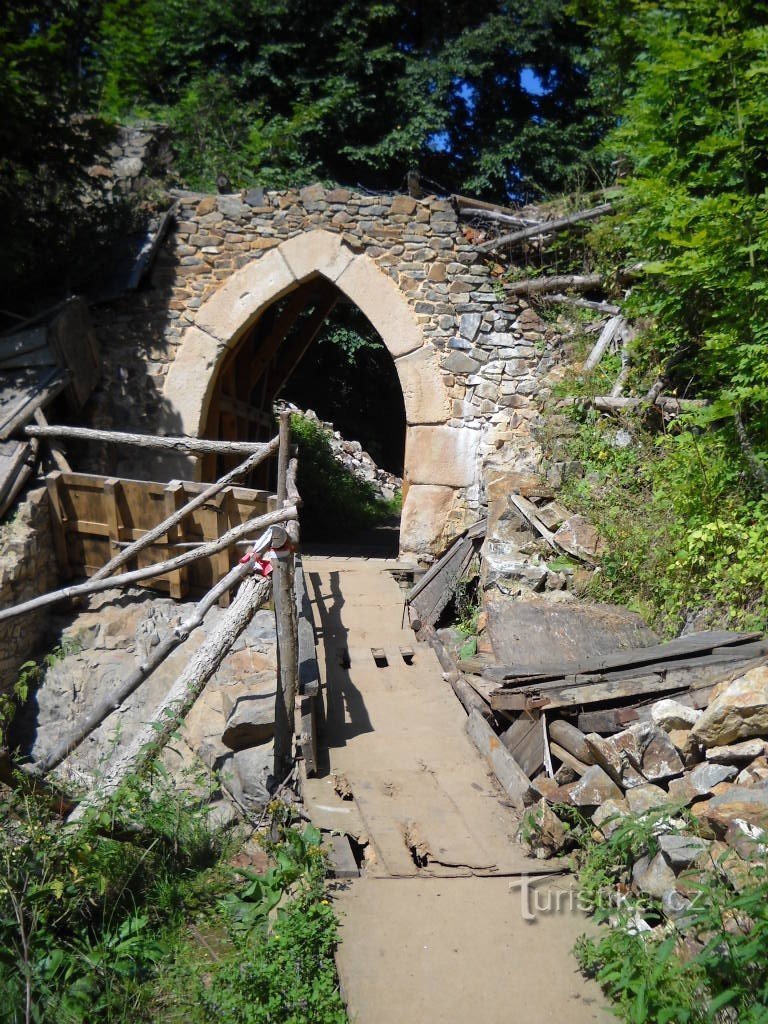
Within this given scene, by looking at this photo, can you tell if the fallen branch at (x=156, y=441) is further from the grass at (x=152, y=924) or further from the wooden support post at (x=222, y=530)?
the grass at (x=152, y=924)

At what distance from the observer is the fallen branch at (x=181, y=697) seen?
337 cm

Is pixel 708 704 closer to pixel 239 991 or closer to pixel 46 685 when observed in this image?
pixel 239 991

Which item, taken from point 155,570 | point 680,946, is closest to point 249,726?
point 155,570

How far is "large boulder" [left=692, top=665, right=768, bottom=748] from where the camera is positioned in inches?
125

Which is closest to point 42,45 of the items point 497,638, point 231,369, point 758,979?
point 231,369

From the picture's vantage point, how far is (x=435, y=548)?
7160 millimetres

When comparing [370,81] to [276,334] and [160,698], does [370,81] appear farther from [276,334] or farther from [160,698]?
[160,698]

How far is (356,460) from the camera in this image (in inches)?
510

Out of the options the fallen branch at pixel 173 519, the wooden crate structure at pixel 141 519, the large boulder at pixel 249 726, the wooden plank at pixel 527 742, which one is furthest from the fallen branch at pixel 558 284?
the large boulder at pixel 249 726

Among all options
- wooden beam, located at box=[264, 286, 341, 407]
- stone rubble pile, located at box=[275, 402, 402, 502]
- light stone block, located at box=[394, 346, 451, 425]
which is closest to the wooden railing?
light stone block, located at box=[394, 346, 451, 425]

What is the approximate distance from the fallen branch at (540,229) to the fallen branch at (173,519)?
2.81 m

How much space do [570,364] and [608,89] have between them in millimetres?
4075

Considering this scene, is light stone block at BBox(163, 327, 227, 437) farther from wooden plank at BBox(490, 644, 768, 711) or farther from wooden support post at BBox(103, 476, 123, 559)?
wooden plank at BBox(490, 644, 768, 711)

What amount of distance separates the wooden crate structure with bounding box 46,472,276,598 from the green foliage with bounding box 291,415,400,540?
4.09 m
